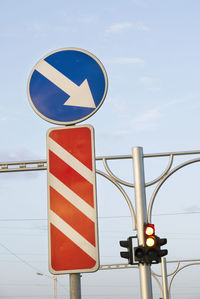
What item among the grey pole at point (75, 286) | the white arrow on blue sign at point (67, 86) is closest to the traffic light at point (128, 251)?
the white arrow on blue sign at point (67, 86)

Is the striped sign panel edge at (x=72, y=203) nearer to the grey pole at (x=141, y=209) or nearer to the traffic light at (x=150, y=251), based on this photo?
the traffic light at (x=150, y=251)

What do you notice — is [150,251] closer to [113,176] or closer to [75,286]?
[113,176]

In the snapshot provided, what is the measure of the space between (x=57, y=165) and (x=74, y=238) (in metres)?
0.40

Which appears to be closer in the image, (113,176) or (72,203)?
(72,203)

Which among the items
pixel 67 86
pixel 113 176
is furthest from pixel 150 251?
pixel 67 86

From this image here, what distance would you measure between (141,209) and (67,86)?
38.4 feet

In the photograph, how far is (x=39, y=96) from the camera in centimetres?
349

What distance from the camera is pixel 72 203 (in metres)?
3.13

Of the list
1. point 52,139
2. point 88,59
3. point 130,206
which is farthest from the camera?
point 130,206

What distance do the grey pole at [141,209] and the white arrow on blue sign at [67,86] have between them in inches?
444

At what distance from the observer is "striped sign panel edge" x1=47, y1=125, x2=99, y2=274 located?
10.1 feet

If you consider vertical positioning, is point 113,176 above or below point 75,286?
above

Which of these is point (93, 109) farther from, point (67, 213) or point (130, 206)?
point (130, 206)

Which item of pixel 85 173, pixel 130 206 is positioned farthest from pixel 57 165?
pixel 130 206
